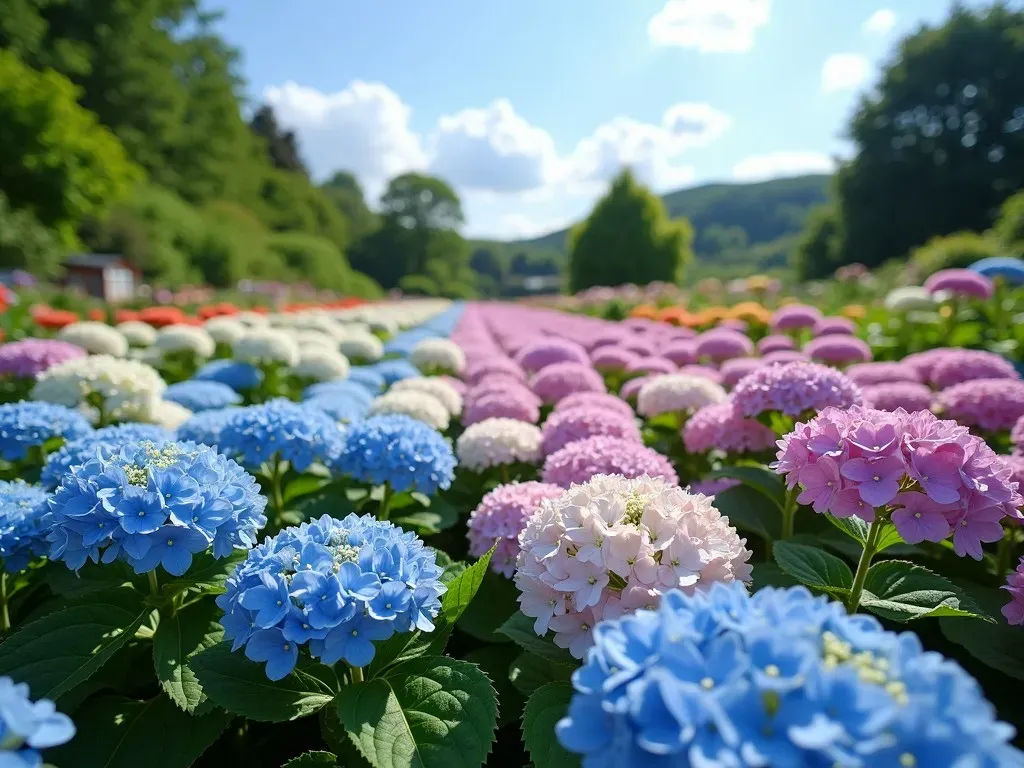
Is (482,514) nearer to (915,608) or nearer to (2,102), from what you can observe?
(915,608)

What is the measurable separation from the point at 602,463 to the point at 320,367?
2.73 metres

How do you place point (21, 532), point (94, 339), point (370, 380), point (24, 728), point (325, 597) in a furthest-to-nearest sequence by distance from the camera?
1. point (94, 339)
2. point (370, 380)
3. point (21, 532)
4. point (325, 597)
5. point (24, 728)

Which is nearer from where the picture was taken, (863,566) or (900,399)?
(863,566)

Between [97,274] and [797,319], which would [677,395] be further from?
[97,274]

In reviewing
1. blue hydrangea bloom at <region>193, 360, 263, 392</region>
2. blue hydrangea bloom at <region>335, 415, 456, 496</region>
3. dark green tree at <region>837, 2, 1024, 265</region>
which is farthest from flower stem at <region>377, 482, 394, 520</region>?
dark green tree at <region>837, 2, 1024, 265</region>

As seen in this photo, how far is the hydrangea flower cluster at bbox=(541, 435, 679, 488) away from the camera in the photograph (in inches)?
78.9

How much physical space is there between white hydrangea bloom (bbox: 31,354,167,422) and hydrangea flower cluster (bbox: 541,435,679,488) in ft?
6.64

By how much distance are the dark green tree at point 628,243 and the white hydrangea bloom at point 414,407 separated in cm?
3085

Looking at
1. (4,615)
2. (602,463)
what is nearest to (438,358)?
(602,463)

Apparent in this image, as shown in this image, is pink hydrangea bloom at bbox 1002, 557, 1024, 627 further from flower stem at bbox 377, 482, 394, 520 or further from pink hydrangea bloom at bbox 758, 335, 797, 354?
pink hydrangea bloom at bbox 758, 335, 797, 354

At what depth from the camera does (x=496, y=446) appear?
2.52m

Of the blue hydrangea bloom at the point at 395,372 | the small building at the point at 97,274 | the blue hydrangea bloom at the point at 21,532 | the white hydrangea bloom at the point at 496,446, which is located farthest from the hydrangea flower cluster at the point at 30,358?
the small building at the point at 97,274

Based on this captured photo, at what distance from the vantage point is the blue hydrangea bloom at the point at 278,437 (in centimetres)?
213

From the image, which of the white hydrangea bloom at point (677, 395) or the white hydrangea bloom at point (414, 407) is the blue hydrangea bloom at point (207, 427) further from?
the white hydrangea bloom at point (677, 395)
